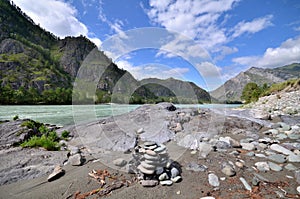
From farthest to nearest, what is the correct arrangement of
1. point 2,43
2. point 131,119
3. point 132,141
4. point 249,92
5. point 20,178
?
point 2,43 → point 249,92 → point 131,119 → point 132,141 → point 20,178

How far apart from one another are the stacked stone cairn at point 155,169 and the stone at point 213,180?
19.8 inches

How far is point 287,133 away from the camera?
4984mm

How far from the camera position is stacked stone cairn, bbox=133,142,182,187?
8.31 feet

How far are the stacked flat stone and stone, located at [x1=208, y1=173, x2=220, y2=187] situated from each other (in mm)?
518

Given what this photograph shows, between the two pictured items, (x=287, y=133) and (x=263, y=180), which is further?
(x=287, y=133)

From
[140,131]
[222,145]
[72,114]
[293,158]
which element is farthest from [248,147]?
[72,114]

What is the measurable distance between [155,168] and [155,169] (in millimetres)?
19

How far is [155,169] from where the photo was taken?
261cm

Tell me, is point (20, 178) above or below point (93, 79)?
below

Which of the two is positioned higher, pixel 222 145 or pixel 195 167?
pixel 222 145

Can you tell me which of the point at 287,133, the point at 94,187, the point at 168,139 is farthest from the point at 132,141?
the point at 287,133

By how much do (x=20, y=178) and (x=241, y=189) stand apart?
387 centimetres

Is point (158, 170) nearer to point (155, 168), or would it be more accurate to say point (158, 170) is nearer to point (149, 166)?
point (155, 168)

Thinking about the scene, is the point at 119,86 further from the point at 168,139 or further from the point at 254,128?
the point at 254,128
